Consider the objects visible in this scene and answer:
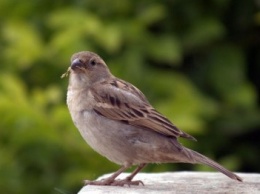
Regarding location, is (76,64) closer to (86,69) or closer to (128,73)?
(86,69)

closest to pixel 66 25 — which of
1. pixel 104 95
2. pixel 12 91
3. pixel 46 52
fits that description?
pixel 46 52

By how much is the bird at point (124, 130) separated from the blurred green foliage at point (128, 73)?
167 cm

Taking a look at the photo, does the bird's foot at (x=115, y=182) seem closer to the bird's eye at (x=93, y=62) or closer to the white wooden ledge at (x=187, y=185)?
the white wooden ledge at (x=187, y=185)

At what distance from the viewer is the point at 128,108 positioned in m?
6.85

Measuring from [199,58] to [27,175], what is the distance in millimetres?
1969

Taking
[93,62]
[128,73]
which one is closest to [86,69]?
[93,62]

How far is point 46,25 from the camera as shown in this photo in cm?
991

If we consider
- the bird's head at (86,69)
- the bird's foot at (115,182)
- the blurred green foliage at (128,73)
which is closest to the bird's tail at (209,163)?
the bird's foot at (115,182)

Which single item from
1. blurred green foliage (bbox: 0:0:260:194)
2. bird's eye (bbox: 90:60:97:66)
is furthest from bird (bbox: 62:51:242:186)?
blurred green foliage (bbox: 0:0:260:194)

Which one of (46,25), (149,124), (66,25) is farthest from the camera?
(46,25)

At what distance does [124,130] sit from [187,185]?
1.61 feet

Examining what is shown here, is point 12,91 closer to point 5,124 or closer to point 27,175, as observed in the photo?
point 5,124

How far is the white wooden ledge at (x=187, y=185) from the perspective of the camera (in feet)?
21.1

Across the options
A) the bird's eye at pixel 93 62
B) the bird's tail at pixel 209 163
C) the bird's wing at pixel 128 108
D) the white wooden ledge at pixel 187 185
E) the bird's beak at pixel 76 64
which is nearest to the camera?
the white wooden ledge at pixel 187 185
